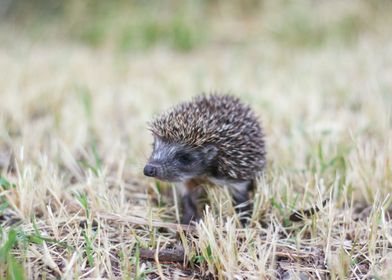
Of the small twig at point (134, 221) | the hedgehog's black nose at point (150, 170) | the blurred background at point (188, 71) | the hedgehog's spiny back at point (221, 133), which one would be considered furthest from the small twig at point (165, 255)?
the blurred background at point (188, 71)

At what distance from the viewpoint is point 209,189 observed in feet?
13.6

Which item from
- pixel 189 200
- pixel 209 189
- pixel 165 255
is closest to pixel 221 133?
pixel 209 189

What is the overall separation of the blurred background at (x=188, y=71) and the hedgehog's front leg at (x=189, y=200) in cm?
70

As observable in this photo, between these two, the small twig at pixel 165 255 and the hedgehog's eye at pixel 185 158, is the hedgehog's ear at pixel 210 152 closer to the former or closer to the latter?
the hedgehog's eye at pixel 185 158

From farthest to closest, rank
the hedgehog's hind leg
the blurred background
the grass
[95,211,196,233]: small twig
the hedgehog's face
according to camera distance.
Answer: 1. the blurred background
2. the hedgehog's hind leg
3. the hedgehog's face
4. [95,211,196,233]: small twig
5. the grass

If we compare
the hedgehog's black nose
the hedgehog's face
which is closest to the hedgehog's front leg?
the hedgehog's face

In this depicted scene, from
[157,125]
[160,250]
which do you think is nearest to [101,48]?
[157,125]

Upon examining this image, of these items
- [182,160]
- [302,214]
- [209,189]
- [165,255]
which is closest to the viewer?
[165,255]

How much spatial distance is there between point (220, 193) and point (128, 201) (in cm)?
76

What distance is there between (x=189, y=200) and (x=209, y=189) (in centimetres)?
20

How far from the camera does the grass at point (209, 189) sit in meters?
3.22

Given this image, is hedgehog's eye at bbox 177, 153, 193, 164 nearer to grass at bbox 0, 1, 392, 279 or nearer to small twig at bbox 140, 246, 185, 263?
grass at bbox 0, 1, 392, 279

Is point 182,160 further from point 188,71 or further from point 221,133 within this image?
point 188,71

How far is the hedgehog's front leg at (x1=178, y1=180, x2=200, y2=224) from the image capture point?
390 centimetres
